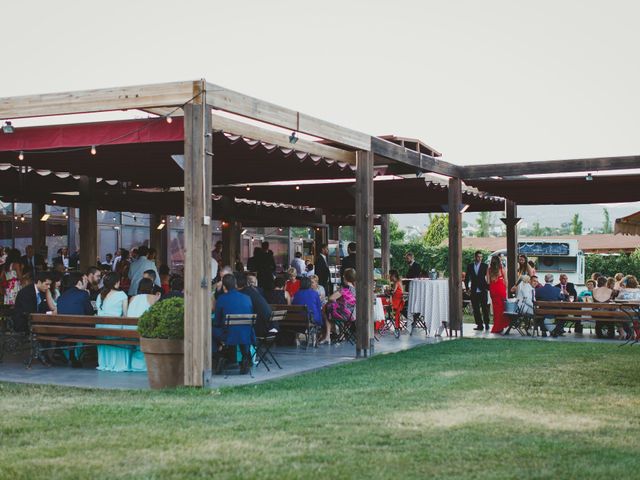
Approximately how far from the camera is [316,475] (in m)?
5.02

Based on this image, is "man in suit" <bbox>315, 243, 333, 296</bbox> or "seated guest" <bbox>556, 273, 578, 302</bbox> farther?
"man in suit" <bbox>315, 243, 333, 296</bbox>

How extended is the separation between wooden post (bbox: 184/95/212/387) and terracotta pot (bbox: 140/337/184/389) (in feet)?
0.69

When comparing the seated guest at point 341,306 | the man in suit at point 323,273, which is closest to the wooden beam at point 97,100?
the seated guest at point 341,306

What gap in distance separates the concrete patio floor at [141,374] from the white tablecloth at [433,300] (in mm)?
2513

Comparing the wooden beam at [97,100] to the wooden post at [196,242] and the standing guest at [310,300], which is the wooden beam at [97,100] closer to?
the wooden post at [196,242]

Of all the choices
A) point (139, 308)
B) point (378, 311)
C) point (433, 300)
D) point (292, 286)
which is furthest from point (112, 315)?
point (433, 300)

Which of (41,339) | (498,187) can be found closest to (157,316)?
(41,339)

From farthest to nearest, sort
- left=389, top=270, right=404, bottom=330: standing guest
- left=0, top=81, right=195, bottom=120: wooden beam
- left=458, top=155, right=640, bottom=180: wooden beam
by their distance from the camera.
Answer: left=389, top=270, right=404, bottom=330: standing guest, left=458, top=155, right=640, bottom=180: wooden beam, left=0, top=81, right=195, bottom=120: wooden beam

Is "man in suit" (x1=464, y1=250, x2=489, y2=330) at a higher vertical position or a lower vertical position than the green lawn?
higher

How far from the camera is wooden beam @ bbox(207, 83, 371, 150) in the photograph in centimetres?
898

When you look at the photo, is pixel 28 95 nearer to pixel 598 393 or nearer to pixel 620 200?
pixel 598 393

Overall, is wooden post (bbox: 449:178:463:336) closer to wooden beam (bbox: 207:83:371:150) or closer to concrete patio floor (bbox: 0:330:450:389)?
concrete patio floor (bbox: 0:330:450:389)

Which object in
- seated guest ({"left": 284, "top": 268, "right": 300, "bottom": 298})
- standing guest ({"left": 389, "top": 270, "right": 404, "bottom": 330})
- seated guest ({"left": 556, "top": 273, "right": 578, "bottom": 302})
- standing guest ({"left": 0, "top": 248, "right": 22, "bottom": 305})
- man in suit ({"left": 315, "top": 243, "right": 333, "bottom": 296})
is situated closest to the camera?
standing guest ({"left": 0, "top": 248, "right": 22, "bottom": 305})

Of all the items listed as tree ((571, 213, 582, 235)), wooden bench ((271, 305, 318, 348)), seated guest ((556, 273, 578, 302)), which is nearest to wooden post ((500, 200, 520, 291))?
seated guest ((556, 273, 578, 302))
